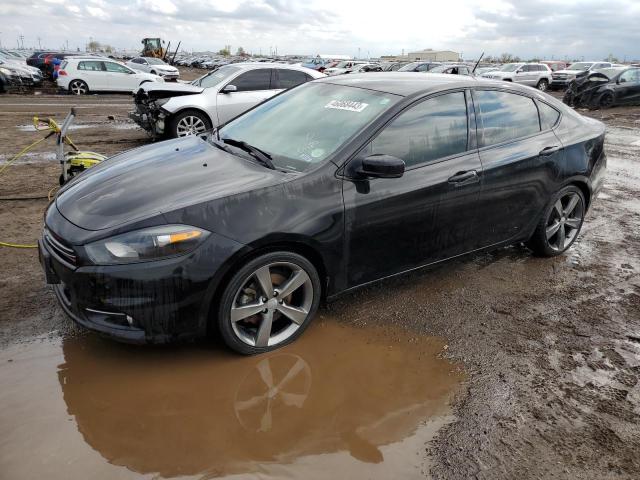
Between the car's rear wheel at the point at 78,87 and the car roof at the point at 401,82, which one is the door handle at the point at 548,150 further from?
the car's rear wheel at the point at 78,87

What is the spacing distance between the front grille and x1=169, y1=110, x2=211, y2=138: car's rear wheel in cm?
648

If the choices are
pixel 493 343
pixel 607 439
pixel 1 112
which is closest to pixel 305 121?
pixel 493 343

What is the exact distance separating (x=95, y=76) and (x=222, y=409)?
21.6 metres

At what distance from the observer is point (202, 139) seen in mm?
4062

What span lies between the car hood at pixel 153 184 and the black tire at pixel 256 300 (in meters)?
0.45

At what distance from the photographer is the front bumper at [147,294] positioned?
104 inches

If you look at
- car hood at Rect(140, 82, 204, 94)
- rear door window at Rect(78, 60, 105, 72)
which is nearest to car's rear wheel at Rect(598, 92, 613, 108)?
car hood at Rect(140, 82, 204, 94)

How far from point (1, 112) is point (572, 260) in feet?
50.1

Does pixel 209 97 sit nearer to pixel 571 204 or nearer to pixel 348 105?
pixel 348 105

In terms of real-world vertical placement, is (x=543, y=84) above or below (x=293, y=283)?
above

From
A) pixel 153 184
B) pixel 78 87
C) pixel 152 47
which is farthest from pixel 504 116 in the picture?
pixel 152 47

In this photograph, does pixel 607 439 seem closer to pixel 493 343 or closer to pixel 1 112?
pixel 493 343

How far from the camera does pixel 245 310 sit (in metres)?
2.96

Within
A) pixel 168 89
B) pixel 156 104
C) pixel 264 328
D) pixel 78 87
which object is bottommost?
pixel 78 87
